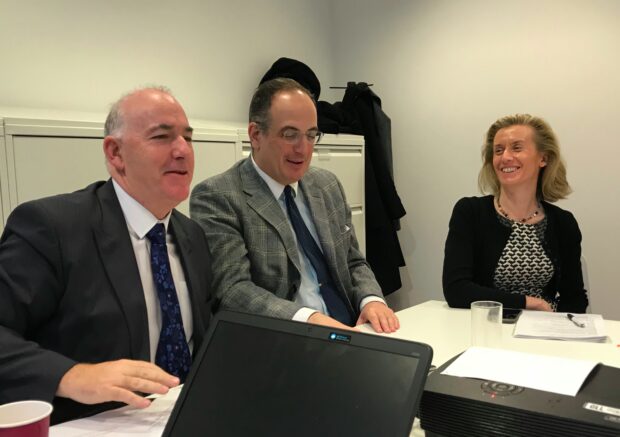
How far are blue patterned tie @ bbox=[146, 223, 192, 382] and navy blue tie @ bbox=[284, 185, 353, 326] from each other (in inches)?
27.1

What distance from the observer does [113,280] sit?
1.27m

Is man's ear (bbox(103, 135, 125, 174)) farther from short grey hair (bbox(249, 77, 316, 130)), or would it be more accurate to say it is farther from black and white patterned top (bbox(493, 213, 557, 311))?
black and white patterned top (bbox(493, 213, 557, 311))

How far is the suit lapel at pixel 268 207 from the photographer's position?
1.90 meters

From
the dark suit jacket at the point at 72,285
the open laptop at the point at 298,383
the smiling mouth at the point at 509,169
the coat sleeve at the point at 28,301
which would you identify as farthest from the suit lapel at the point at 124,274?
the smiling mouth at the point at 509,169

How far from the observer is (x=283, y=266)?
1.88 m

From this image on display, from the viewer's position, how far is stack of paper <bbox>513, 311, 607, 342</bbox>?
1571 millimetres

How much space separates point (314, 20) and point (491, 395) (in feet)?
11.2

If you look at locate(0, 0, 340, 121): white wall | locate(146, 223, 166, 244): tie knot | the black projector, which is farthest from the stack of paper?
locate(0, 0, 340, 121): white wall

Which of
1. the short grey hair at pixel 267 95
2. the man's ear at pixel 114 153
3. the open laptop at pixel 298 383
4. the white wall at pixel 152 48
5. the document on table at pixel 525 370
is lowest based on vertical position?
the document on table at pixel 525 370

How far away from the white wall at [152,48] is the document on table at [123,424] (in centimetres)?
171

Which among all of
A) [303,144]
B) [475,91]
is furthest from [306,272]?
[475,91]

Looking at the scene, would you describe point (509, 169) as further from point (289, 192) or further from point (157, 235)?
point (157, 235)

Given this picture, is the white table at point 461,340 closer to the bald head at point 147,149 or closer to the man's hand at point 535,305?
the man's hand at point 535,305

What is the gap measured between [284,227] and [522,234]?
103 cm
